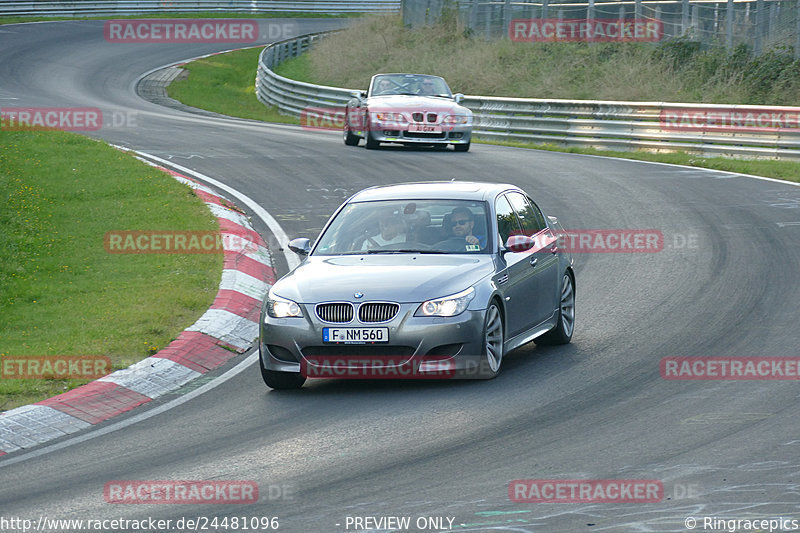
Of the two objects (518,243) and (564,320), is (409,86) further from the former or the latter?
(518,243)

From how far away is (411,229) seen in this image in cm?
1025

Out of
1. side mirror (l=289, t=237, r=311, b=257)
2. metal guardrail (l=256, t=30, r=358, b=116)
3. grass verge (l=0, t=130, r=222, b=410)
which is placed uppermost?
side mirror (l=289, t=237, r=311, b=257)

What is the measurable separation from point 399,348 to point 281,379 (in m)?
1.00

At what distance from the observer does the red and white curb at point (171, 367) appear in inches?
340

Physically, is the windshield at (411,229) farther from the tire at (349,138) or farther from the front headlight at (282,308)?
the tire at (349,138)

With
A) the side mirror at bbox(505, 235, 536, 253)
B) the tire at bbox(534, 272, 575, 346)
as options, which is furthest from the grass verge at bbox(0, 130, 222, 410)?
the tire at bbox(534, 272, 575, 346)

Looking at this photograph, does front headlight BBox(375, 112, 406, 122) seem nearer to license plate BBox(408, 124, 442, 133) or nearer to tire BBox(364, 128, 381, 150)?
license plate BBox(408, 124, 442, 133)

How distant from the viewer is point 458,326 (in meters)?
9.08

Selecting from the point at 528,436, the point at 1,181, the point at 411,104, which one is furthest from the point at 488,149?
the point at 528,436

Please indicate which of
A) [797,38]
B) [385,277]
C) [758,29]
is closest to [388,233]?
[385,277]

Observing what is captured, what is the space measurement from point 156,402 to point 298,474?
8.73ft

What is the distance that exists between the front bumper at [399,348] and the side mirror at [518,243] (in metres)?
0.93

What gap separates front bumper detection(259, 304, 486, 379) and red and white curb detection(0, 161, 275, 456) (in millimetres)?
1244

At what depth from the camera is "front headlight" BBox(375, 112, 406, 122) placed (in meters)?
24.5
